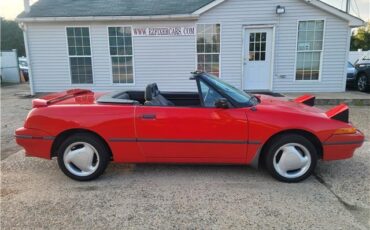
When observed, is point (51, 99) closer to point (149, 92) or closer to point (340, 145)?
point (149, 92)

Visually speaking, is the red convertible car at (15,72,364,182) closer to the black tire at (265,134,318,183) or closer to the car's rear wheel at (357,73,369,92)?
the black tire at (265,134,318,183)

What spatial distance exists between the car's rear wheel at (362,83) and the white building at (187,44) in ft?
3.73

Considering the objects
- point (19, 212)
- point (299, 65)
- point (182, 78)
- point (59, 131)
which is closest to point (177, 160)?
point (59, 131)

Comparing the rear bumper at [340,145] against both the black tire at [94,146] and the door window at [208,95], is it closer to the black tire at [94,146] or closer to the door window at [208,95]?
the door window at [208,95]

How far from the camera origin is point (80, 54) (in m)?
10.5

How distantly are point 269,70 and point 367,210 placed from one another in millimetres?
7801

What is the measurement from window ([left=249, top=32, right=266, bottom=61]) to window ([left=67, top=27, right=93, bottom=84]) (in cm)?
598

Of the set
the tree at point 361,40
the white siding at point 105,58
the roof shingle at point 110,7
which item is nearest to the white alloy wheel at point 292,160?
the white siding at point 105,58

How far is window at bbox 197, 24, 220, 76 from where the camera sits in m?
9.99

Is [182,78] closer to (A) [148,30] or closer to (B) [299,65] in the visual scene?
(A) [148,30]

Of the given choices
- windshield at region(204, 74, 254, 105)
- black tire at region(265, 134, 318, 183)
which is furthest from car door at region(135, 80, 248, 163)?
black tire at region(265, 134, 318, 183)

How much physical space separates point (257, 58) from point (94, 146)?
314 inches

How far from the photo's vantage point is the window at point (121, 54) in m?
10.2

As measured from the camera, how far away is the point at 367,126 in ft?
20.6
